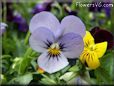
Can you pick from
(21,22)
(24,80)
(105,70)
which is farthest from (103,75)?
(21,22)

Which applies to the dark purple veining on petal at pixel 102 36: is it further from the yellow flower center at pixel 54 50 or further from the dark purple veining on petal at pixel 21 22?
the dark purple veining on petal at pixel 21 22

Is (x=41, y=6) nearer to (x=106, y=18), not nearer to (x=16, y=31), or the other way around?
(x=16, y=31)

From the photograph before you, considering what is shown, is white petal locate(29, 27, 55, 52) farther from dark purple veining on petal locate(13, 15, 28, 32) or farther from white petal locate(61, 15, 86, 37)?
dark purple veining on petal locate(13, 15, 28, 32)

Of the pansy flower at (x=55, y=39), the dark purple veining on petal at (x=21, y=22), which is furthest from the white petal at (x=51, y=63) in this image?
the dark purple veining on petal at (x=21, y=22)

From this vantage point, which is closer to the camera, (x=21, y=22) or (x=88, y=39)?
(x=88, y=39)

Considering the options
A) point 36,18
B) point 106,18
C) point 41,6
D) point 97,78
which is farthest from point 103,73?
point 41,6

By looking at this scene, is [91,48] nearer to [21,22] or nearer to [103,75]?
[103,75]
